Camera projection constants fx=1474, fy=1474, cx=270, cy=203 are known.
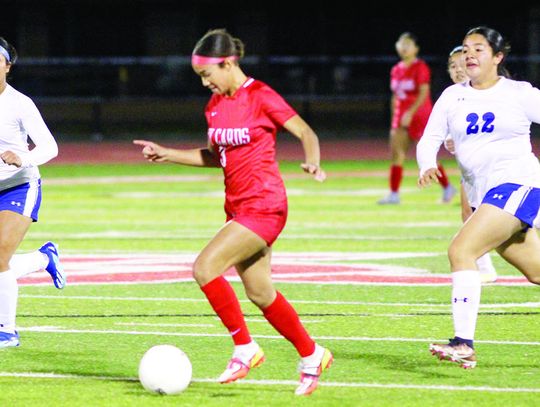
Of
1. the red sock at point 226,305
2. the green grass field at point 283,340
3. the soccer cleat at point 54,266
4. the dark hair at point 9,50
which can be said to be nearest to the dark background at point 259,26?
the green grass field at point 283,340

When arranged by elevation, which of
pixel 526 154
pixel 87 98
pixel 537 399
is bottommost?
pixel 87 98

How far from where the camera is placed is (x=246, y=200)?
8.15 metres

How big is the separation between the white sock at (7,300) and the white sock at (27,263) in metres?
0.55

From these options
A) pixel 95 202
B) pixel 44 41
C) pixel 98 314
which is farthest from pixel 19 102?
pixel 44 41

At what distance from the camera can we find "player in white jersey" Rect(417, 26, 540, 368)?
873 cm

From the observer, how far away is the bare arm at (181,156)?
8312mm

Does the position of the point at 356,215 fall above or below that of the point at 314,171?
below

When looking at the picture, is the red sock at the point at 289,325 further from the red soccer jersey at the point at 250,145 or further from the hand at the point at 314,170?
the hand at the point at 314,170

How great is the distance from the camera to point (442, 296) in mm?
12102

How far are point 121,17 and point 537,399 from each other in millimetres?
41730

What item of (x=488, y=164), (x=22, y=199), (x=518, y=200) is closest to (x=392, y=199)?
(x=22, y=199)

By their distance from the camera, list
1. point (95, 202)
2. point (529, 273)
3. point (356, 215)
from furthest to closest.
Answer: point (95, 202) < point (356, 215) < point (529, 273)

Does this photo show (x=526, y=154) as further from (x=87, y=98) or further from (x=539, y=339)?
(x=87, y=98)

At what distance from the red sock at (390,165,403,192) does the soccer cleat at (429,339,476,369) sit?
1149 centimetres
